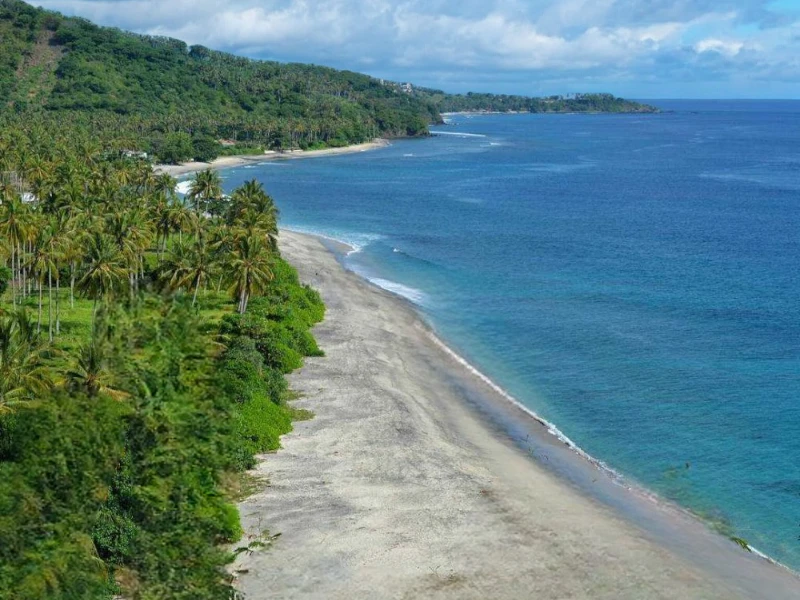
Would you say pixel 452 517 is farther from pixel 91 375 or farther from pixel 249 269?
pixel 249 269

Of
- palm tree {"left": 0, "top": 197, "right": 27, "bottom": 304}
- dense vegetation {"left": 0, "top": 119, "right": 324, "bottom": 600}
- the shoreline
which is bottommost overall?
the shoreline

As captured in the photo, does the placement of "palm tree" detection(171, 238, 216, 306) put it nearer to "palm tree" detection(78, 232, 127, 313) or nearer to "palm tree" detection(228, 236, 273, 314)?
"palm tree" detection(228, 236, 273, 314)

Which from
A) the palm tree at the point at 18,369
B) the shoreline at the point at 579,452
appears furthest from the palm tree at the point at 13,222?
the shoreline at the point at 579,452

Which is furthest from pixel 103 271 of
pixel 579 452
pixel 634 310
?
pixel 634 310

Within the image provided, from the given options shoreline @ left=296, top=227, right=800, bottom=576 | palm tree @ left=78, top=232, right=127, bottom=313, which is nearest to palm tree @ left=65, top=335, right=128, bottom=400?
palm tree @ left=78, top=232, right=127, bottom=313

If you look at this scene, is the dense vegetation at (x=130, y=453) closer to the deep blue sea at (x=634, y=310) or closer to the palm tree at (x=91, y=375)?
the palm tree at (x=91, y=375)
